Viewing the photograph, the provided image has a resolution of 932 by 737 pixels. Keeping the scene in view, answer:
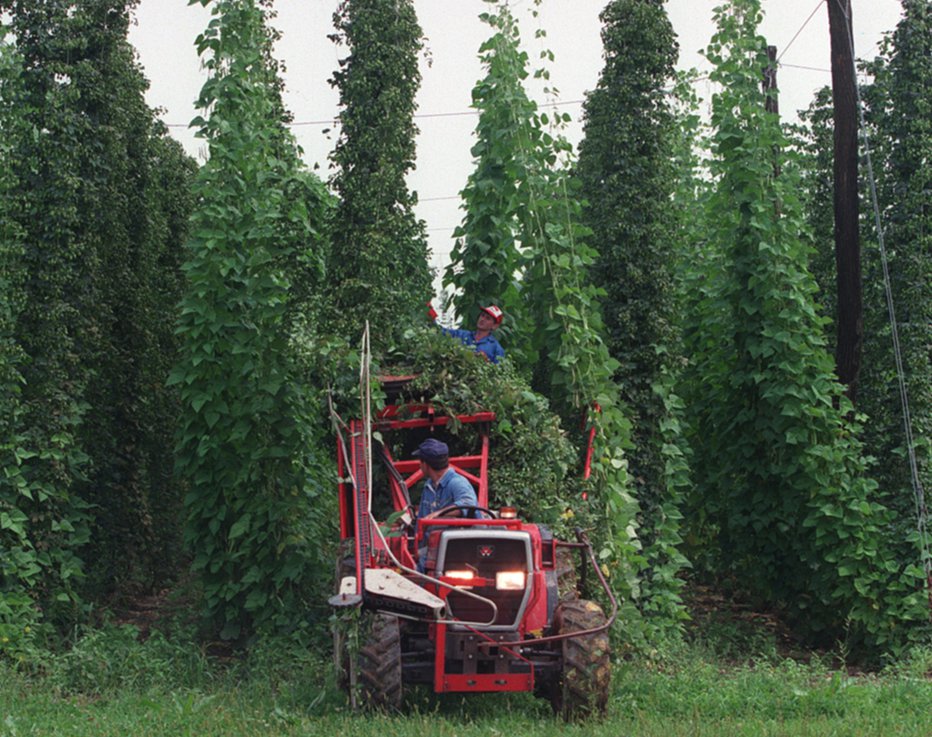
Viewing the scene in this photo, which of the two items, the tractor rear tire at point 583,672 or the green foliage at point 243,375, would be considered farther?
the green foliage at point 243,375

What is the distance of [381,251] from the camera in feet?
39.5

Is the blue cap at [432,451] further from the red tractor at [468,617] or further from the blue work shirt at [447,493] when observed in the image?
the red tractor at [468,617]

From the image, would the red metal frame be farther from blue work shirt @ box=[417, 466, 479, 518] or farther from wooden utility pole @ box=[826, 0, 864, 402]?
wooden utility pole @ box=[826, 0, 864, 402]

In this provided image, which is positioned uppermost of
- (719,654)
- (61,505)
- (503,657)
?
(61,505)

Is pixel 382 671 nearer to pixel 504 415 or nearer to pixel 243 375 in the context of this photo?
pixel 504 415

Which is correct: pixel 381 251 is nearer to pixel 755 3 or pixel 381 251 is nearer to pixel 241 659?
pixel 241 659

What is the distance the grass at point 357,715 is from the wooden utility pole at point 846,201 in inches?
150

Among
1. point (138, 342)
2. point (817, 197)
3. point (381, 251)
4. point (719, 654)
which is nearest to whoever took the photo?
point (381, 251)

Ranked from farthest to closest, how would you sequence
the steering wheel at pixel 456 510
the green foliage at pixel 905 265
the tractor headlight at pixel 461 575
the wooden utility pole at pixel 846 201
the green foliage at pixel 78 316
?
1. the wooden utility pole at pixel 846 201
2. the green foliage at pixel 905 265
3. the green foliage at pixel 78 316
4. the steering wheel at pixel 456 510
5. the tractor headlight at pixel 461 575

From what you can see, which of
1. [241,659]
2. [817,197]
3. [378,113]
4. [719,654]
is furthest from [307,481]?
[817,197]

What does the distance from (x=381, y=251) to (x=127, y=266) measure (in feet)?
14.0

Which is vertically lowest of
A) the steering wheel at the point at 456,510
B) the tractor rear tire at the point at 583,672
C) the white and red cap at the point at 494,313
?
the tractor rear tire at the point at 583,672

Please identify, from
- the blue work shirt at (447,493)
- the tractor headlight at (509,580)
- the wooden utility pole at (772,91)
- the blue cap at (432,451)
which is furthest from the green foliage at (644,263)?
the tractor headlight at (509,580)

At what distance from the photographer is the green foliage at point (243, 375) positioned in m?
12.1
